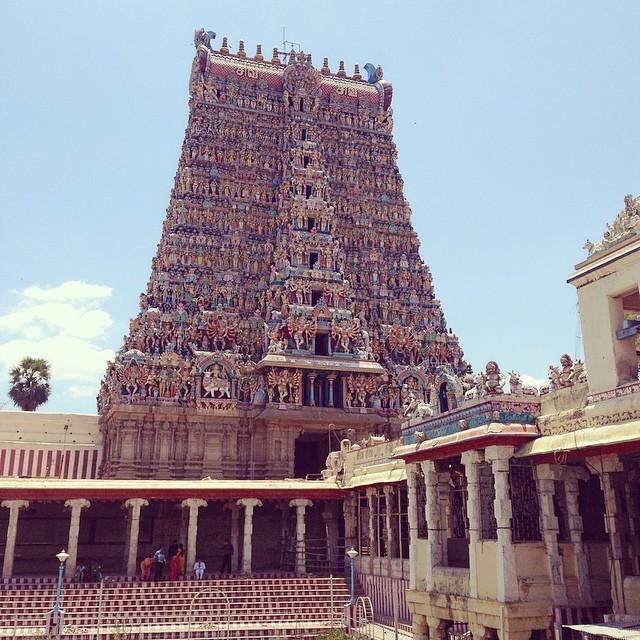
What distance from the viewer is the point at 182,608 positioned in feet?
84.3

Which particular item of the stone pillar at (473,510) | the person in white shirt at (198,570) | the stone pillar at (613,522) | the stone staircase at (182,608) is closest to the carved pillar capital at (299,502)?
the stone staircase at (182,608)

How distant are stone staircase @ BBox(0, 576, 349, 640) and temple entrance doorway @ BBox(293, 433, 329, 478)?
16.4 metres

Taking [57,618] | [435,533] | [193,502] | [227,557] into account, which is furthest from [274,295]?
[435,533]

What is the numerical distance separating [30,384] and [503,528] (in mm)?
45028

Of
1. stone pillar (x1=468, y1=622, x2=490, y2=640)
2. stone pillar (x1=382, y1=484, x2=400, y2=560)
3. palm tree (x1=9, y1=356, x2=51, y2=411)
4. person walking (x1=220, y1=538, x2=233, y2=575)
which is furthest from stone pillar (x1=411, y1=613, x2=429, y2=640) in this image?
palm tree (x1=9, y1=356, x2=51, y2=411)

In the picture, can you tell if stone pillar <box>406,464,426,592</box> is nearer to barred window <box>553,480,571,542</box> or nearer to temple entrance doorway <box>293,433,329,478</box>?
barred window <box>553,480,571,542</box>

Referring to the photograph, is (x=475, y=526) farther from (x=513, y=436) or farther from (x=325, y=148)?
(x=325, y=148)

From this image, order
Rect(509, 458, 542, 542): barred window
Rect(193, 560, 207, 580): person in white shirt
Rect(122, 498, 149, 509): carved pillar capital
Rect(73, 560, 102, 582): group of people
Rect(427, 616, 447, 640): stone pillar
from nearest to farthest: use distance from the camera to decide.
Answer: Rect(509, 458, 542, 542): barred window → Rect(427, 616, 447, 640): stone pillar → Rect(73, 560, 102, 582): group of people → Rect(193, 560, 207, 580): person in white shirt → Rect(122, 498, 149, 509): carved pillar capital

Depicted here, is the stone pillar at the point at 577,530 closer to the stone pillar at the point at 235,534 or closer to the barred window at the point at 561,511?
the barred window at the point at 561,511

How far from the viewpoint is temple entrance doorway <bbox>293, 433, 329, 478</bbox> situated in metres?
45.8

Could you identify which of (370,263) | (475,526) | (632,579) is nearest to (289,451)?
(370,263)

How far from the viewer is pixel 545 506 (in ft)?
58.2

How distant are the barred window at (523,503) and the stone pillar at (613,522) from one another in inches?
73.8

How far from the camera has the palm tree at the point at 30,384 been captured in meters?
53.6
